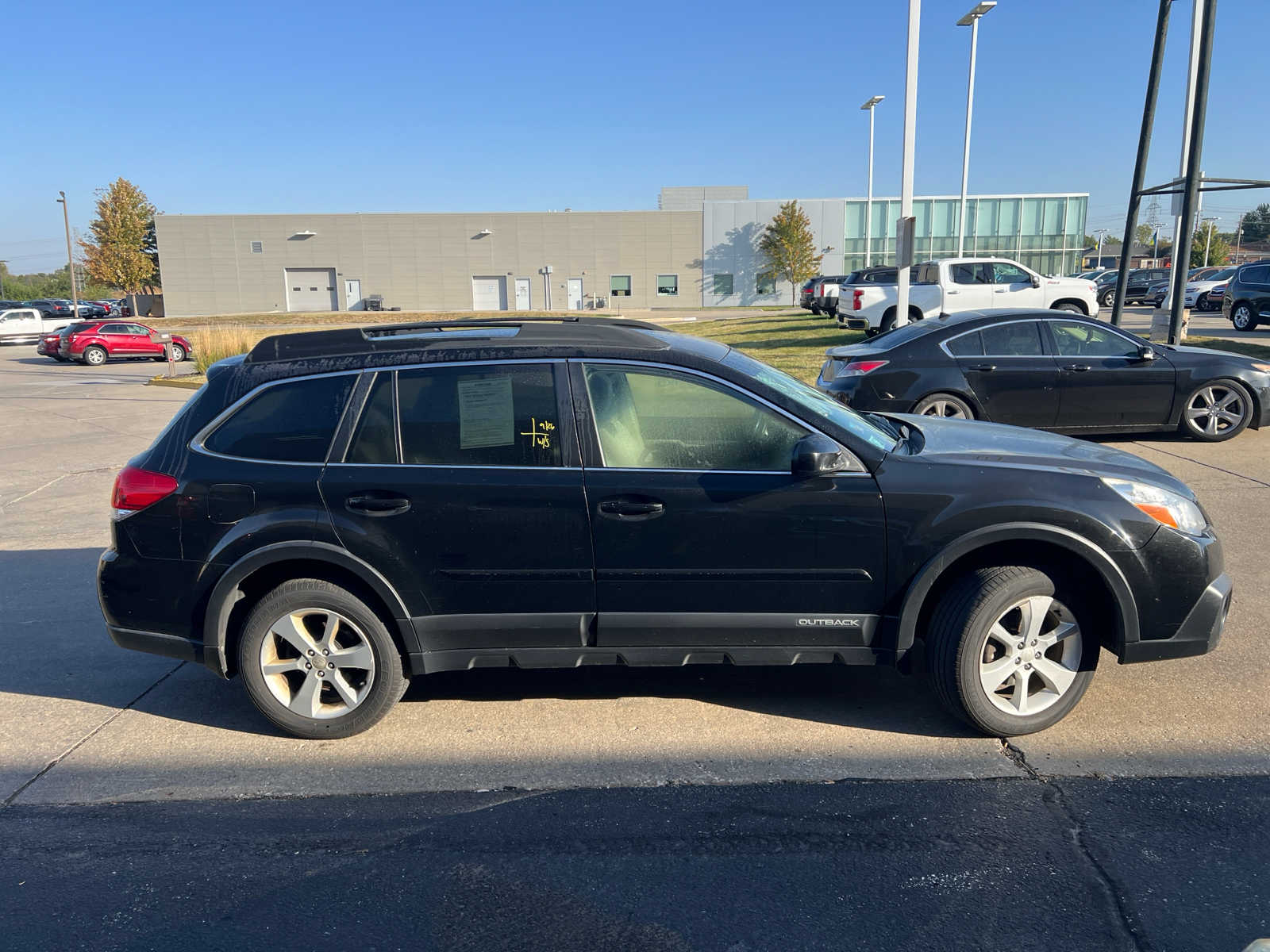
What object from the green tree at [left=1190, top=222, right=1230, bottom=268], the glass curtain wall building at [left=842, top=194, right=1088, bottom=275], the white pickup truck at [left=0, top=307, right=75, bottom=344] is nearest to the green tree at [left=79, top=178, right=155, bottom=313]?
the white pickup truck at [left=0, top=307, right=75, bottom=344]

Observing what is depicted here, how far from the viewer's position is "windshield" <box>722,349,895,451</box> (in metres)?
4.19

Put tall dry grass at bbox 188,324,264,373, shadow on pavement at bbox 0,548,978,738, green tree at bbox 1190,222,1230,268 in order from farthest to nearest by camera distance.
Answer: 1. green tree at bbox 1190,222,1230,268
2. tall dry grass at bbox 188,324,264,373
3. shadow on pavement at bbox 0,548,978,738

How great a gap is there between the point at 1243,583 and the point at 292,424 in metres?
5.63

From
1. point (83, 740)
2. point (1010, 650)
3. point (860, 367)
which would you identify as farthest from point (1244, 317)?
point (83, 740)

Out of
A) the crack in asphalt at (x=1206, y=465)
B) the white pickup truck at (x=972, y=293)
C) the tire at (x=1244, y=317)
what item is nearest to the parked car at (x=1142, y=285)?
the tire at (x=1244, y=317)

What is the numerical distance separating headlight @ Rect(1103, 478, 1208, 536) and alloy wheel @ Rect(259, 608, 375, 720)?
331 cm

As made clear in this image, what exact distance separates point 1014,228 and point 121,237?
62.9 meters

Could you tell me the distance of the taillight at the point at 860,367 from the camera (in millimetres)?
10047

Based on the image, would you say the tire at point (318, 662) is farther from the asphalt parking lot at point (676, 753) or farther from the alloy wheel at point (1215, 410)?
the alloy wheel at point (1215, 410)

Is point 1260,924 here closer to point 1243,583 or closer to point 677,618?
point 677,618

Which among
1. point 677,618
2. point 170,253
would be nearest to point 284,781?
point 677,618

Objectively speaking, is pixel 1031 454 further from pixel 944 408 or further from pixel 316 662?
pixel 944 408

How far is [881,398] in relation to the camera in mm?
9977

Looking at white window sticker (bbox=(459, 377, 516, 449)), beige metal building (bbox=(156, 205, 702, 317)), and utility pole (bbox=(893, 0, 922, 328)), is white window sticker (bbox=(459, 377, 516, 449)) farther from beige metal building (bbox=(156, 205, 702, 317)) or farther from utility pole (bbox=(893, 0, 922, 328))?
beige metal building (bbox=(156, 205, 702, 317))
